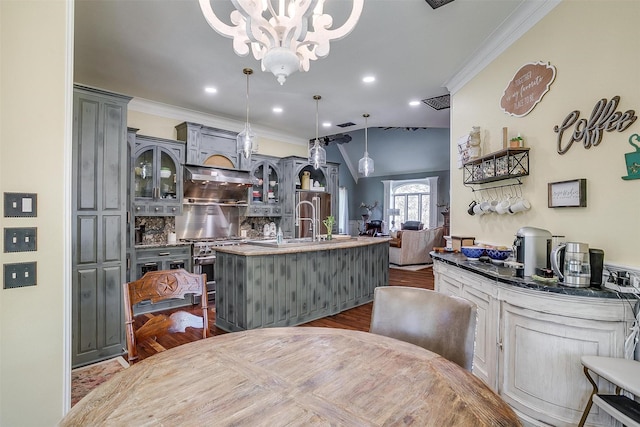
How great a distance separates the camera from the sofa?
7739mm

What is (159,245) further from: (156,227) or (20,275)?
(20,275)

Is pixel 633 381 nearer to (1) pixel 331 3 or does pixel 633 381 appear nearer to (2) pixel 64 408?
(2) pixel 64 408

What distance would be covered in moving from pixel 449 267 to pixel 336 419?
2291 mm

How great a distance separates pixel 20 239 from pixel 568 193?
3.13 meters

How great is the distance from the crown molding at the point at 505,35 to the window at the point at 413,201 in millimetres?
6965

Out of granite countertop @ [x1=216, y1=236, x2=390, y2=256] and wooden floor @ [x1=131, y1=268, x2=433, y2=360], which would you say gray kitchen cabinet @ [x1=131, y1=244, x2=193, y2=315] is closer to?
wooden floor @ [x1=131, y1=268, x2=433, y2=360]

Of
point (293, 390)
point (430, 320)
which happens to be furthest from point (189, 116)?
point (293, 390)

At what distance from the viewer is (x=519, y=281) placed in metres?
1.81

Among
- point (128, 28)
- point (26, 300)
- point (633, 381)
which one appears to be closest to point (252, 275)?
point (26, 300)

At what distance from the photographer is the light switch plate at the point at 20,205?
4.66 feet

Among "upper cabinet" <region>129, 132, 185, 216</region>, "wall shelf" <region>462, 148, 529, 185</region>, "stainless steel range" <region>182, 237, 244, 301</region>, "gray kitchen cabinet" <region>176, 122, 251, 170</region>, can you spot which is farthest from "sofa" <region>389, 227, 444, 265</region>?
"upper cabinet" <region>129, 132, 185, 216</region>

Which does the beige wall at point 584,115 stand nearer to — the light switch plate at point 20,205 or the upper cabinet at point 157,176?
the light switch plate at point 20,205

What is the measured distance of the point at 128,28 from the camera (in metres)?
2.64

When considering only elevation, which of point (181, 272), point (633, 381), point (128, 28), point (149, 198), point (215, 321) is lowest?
point (215, 321)
